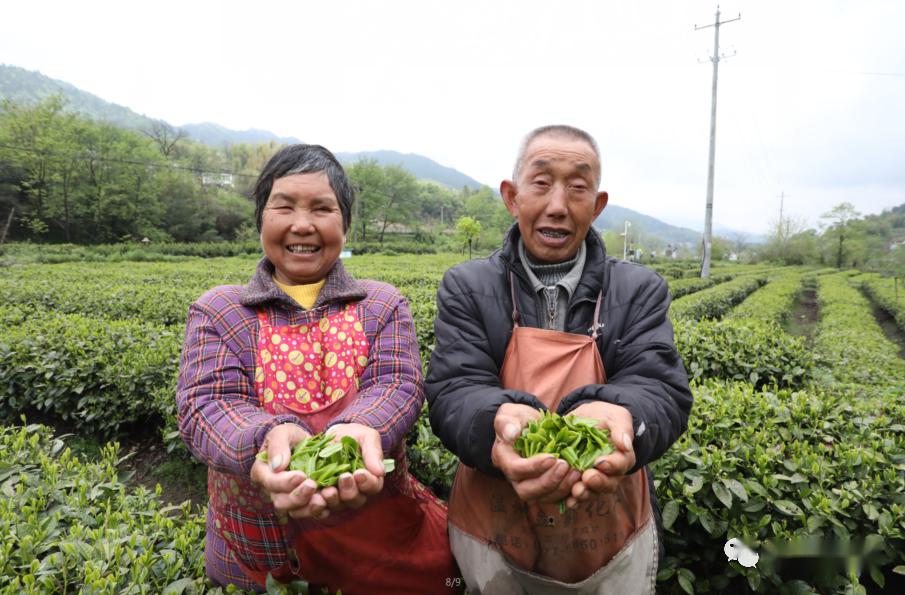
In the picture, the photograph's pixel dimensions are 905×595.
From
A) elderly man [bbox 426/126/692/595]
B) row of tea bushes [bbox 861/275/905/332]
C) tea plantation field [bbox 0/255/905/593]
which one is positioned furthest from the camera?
row of tea bushes [bbox 861/275/905/332]

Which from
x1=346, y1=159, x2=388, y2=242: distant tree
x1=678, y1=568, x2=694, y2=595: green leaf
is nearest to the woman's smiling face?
x1=678, y1=568, x2=694, y2=595: green leaf

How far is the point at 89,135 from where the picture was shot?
38781mm

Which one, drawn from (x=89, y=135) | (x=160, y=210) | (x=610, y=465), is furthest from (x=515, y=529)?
(x=89, y=135)

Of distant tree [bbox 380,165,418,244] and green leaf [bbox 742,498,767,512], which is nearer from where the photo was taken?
green leaf [bbox 742,498,767,512]

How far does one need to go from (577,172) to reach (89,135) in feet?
160

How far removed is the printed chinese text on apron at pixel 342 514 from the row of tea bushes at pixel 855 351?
4.60 m

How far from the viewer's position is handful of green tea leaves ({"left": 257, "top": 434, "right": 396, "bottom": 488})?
1277 mm

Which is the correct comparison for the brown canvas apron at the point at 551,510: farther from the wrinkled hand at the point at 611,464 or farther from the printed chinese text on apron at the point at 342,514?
the wrinkled hand at the point at 611,464

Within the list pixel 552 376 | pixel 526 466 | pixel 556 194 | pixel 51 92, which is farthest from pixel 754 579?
pixel 51 92

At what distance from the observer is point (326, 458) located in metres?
1.36

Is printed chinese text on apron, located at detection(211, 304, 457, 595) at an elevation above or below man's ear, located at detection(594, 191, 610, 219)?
below

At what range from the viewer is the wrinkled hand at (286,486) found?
48.1 inches

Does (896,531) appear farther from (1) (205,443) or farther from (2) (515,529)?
(1) (205,443)

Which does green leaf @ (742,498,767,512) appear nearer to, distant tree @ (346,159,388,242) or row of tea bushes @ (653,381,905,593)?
row of tea bushes @ (653,381,905,593)
